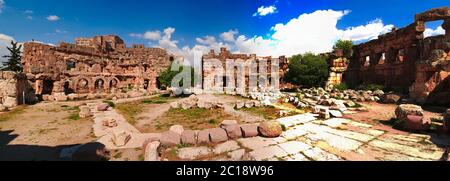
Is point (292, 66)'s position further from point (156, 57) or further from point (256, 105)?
point (156, 57)

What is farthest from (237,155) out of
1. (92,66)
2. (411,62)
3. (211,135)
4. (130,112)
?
(92,66)

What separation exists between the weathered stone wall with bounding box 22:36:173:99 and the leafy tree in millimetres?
22728

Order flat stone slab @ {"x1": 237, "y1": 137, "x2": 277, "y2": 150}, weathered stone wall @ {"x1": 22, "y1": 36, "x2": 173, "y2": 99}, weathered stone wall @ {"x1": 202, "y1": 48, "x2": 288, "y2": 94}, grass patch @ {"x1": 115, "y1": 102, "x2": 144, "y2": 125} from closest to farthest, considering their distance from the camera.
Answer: flat stone slab @ {"x1": 237, "y1": 137, "x2": 277, "y2": 150} < grass patch @ {"x1": 115, "y1": 102, "x2": 144, "y2": 125} < weathered stone wall @ {"x1": 22, "y1": 36, "x2": 173, "y2": 99} < weathered stone wall @ {"x1": 202, "y1": 48, "x2": 288, "y2": 94}

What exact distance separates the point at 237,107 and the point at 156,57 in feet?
77.9

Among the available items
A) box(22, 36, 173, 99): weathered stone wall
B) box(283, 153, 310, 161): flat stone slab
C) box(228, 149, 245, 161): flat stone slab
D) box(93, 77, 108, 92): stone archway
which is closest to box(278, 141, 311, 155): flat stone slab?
box(283, 153, 310, 161): flat stone slab

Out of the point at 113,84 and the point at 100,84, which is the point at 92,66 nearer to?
the point at 100,84

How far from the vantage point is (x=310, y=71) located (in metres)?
19.3

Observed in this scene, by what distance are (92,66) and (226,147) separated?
84.9 ft

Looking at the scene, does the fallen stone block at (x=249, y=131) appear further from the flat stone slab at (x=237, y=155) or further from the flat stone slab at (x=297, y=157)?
the flat stone slab at (x=297, y=157)

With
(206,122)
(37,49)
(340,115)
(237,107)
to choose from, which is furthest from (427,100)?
(37,49)

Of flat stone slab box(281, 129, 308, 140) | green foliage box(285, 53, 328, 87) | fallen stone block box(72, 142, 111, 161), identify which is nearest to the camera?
fallen stone block box(72, 142, 111, 161)

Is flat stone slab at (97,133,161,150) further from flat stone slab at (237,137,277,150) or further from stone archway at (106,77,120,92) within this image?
stone archway at (106,77,120,92)

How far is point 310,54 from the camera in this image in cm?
2069

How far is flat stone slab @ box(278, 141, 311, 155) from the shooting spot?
13.8 feet
